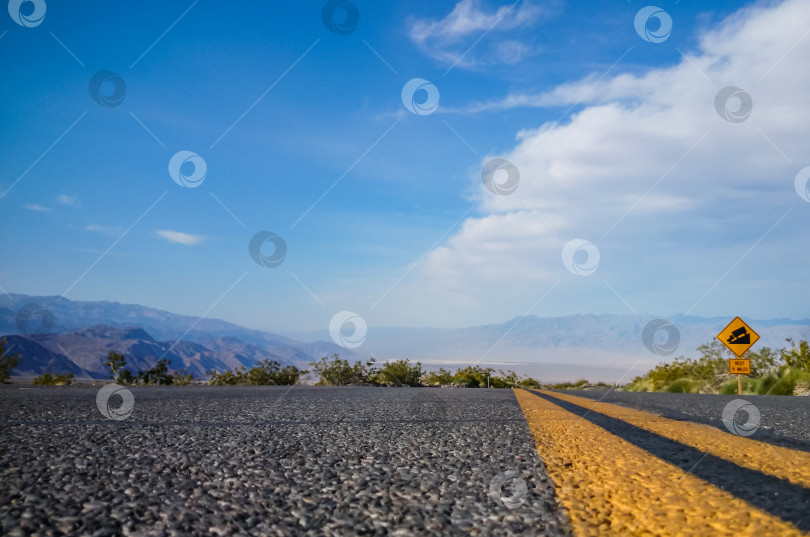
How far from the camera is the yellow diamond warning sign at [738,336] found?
603 inches

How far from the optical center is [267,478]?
2.94 metres

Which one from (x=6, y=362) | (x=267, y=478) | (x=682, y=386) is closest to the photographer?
(x=267, y=478)

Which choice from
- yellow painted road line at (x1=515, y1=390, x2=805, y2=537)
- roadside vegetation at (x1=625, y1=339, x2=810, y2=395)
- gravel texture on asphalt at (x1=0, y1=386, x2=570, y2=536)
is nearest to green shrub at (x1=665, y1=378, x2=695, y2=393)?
roadside vegetation at (x1=625, y1=339, x2=810, y2=395)

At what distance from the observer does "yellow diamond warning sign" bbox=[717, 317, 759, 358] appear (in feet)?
50.2

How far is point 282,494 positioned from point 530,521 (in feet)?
3.91

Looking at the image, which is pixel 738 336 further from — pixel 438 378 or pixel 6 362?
pixel 6 362

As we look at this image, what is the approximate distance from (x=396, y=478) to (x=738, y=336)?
15917mm

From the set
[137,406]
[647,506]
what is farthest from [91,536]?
[137,406]

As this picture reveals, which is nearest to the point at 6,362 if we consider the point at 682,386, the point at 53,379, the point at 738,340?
the point at 53,379

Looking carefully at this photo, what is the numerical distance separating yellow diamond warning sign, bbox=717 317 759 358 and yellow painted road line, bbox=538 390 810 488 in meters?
11.3

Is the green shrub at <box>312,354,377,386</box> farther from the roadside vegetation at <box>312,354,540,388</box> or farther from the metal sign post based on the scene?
the metal sign post

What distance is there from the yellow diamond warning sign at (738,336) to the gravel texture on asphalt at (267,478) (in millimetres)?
13056

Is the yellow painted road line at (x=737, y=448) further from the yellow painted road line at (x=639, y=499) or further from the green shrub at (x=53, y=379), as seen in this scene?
the green shrub at (x=53, y=379)

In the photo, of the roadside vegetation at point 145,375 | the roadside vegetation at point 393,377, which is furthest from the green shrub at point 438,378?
the roadside vegetation at point 145,375
